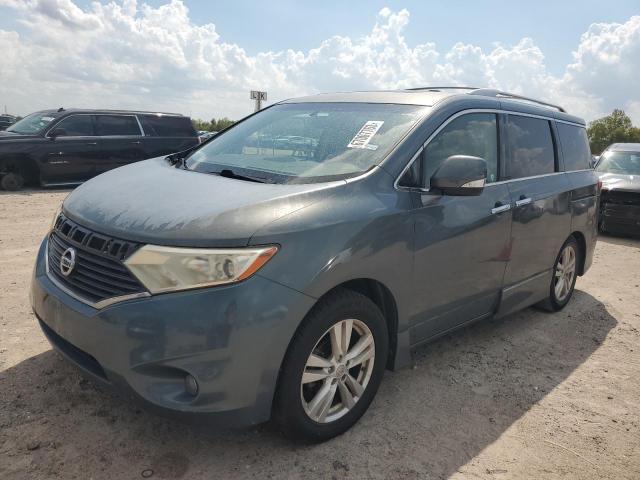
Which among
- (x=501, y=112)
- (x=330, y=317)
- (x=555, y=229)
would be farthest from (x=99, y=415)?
(x=555, y=229)

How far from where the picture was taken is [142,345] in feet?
7.11

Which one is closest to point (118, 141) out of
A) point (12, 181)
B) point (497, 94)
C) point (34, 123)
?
point (34, 123)

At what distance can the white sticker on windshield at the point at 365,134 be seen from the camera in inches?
120

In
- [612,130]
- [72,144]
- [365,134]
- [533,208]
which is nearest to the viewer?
[365,134]

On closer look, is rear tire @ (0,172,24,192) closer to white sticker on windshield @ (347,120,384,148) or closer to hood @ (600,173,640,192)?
white sticker on windshield @ (347,120,384,148)

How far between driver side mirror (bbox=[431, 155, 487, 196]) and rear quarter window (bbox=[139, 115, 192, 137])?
10.3 meters

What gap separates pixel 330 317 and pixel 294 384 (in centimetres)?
34

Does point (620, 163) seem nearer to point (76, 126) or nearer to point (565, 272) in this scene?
point (565, 272)

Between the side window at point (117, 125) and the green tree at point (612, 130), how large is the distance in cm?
4947

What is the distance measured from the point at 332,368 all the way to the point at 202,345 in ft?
2.41

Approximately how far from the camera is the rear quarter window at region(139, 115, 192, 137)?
472 inches

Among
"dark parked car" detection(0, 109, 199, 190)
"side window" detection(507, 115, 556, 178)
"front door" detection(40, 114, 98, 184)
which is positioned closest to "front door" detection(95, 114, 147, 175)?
"dark parked car" detection(0, 109, 199, 190)

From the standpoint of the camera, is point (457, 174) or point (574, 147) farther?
point (574, 147)

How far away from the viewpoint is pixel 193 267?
86.1 inches
